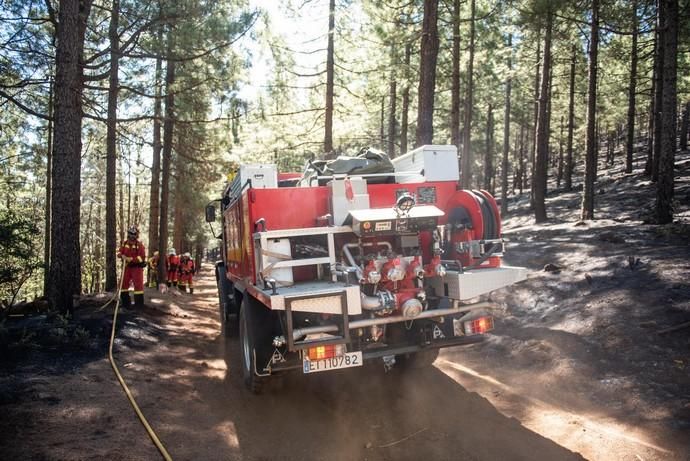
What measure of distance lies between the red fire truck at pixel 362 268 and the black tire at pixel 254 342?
0.01m

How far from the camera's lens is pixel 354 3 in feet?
55.8

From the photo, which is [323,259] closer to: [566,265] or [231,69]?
[566,265]

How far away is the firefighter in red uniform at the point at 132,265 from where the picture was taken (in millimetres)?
10625

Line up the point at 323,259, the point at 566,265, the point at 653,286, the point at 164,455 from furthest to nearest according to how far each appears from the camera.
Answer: the point at 566,265 < the point at 653,286 < the point at 323,259 < the point at 164,455

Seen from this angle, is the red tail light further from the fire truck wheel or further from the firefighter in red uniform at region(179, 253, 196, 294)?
the firefighter in red uniform at region(179, 253, 196, 294)

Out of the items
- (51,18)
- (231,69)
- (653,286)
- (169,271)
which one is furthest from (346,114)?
(653,286)

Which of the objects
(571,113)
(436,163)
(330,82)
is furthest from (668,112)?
(571,113)

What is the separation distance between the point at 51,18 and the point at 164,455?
9990 millimetres

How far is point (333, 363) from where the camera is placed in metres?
4.71

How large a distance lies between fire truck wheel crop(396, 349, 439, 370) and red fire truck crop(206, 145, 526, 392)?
0.06 ft

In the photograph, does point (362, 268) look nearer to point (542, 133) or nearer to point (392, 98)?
point (542, 133)

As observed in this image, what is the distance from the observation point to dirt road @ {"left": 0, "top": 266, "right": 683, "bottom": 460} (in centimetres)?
420

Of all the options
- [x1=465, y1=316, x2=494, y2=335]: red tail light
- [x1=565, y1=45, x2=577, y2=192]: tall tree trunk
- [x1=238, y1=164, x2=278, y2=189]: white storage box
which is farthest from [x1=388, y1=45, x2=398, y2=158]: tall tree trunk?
[x1=465, y1=316, x2=494, y2=335]: red tail light

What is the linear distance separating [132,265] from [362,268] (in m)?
7.45
